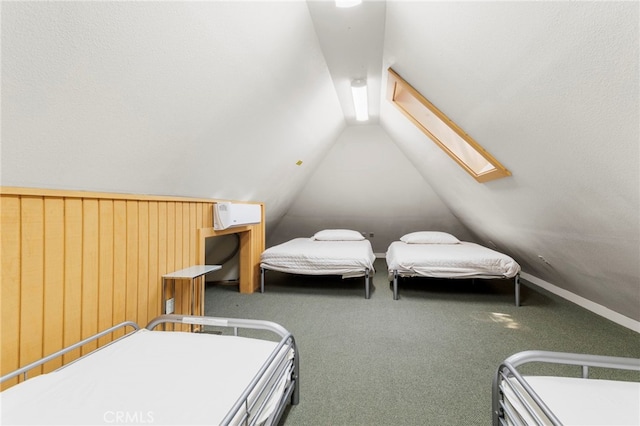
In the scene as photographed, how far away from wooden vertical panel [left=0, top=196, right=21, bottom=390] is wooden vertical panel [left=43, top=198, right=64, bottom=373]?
117 mm

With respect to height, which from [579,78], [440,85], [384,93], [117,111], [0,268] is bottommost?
[0,268]

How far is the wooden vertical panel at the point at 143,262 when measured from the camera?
192 centimetres

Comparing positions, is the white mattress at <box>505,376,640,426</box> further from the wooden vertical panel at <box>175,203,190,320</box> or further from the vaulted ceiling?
the wooden vertical panel at <box>175,203,190,320</box>

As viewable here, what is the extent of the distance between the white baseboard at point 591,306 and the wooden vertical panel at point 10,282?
4348 millimetres

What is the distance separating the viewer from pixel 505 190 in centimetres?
271

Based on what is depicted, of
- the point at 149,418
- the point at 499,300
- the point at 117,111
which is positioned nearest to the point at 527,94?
the point at 117,111

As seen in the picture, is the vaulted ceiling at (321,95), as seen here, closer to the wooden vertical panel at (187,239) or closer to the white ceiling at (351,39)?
the white ceiling at (351,39)

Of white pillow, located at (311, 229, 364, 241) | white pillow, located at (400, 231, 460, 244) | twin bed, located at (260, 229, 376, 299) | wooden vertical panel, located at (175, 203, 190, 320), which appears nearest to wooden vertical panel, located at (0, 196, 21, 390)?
wooden vertical panel, located at (175, 203, 190, 320)

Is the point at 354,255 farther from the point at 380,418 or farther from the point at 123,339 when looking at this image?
the point at 123,339

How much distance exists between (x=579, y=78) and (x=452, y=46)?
77 cm

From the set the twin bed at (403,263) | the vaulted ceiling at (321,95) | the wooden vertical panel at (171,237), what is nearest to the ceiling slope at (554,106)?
the vaulted ceiling at (321,95)

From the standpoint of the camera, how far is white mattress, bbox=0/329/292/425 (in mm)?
876

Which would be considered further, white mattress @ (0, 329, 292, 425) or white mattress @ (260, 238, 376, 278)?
white mattress @ (260, 238, 376, 278)

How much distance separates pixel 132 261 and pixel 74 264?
A: 16.1 inches
